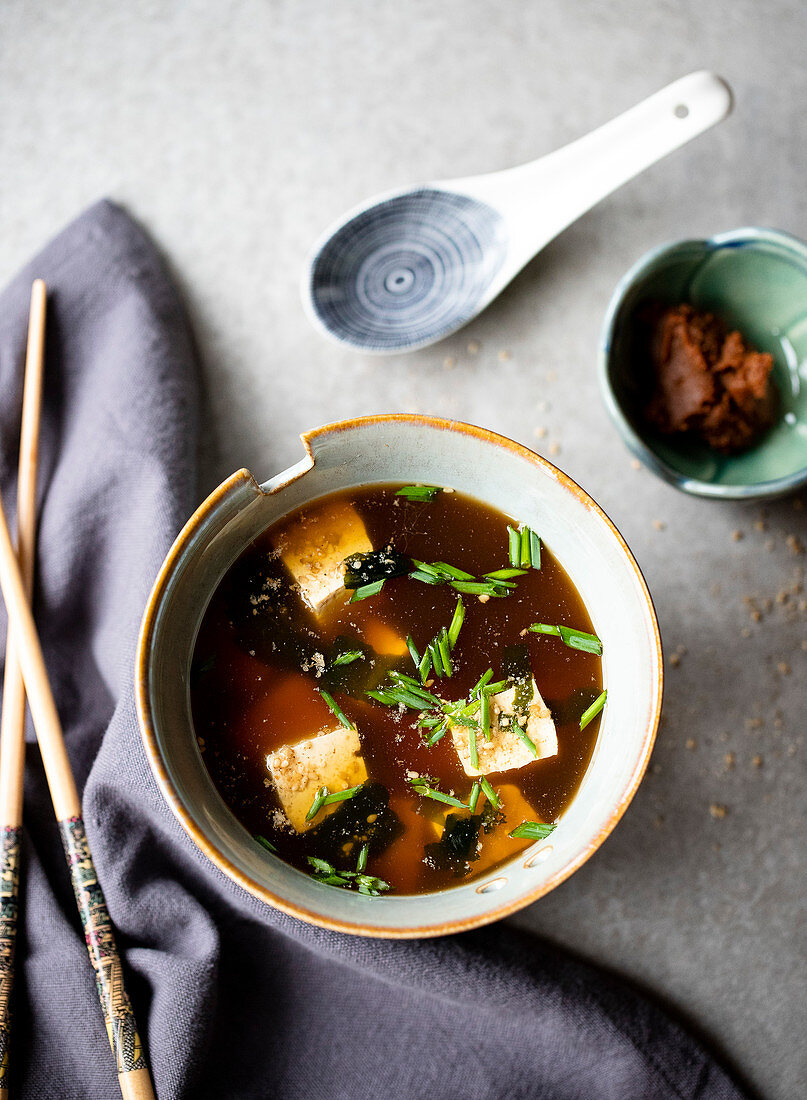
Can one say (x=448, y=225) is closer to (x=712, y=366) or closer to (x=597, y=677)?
(x=712, y=366)

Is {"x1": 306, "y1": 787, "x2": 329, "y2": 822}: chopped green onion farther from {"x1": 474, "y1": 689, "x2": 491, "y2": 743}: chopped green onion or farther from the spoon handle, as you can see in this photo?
the spoon handle

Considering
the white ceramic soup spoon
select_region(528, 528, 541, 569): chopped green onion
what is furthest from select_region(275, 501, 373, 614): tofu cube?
the white ceramic soup spoon

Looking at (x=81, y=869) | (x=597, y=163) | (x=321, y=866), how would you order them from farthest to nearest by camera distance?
(x=597, y=163) → (x=81, y=869) → (x=321, y=866)

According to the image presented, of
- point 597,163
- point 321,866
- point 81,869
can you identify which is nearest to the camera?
point 321,866

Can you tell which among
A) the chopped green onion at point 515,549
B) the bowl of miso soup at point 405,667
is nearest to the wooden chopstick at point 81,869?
the bowl of miso soup at point 405,667

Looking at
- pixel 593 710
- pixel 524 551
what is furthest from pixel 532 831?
pixel 524 551

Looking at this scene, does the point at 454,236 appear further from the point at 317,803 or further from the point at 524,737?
the point at 317,803
